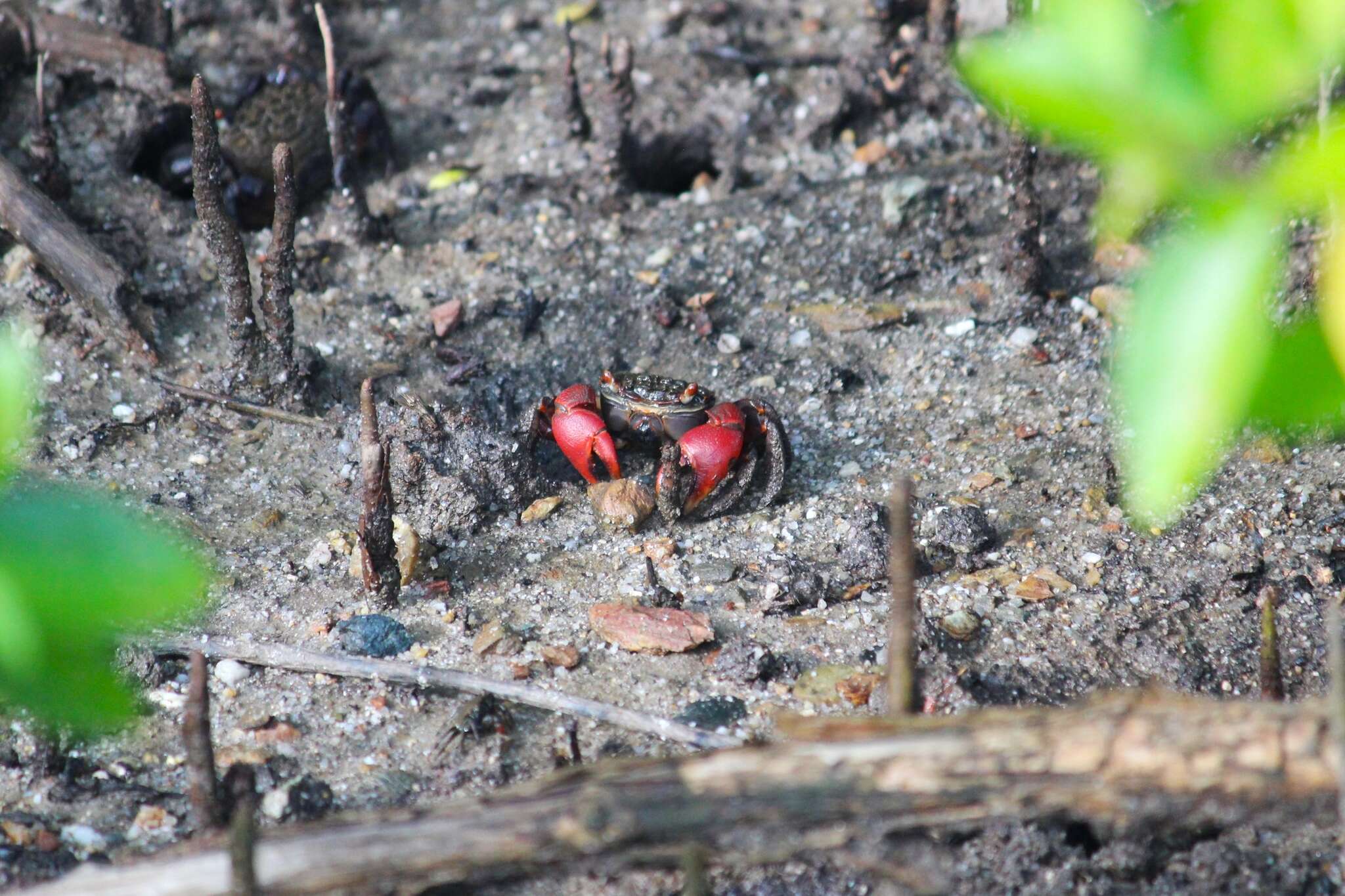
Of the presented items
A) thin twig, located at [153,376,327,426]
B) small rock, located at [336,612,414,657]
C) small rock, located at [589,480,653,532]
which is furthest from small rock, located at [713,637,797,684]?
thin twig, located at [153,376,327,426]

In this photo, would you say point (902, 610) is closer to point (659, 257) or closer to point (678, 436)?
point (678, 436)

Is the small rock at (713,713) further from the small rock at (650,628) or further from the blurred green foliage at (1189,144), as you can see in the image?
the blurred green foliage at (1189,144)

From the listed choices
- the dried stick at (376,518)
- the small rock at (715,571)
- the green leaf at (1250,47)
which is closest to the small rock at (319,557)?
the dried stick at (376,518)

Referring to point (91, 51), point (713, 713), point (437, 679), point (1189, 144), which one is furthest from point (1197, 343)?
point (91, 51)

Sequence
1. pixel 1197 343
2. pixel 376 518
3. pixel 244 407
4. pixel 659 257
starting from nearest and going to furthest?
1. pixel 1197 343
2. pixel 376 518
3. pixel 244 407
4. pixel 659 257

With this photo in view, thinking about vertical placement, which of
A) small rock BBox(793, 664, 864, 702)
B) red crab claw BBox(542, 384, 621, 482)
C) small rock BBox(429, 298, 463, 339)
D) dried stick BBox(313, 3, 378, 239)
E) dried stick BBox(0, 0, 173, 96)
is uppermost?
dried stick BBox(0, 0, 173, 96)

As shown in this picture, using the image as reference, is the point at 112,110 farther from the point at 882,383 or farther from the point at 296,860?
the point at 296,860

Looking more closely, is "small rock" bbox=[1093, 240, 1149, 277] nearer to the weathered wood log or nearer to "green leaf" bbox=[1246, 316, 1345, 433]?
the weathered wood log
